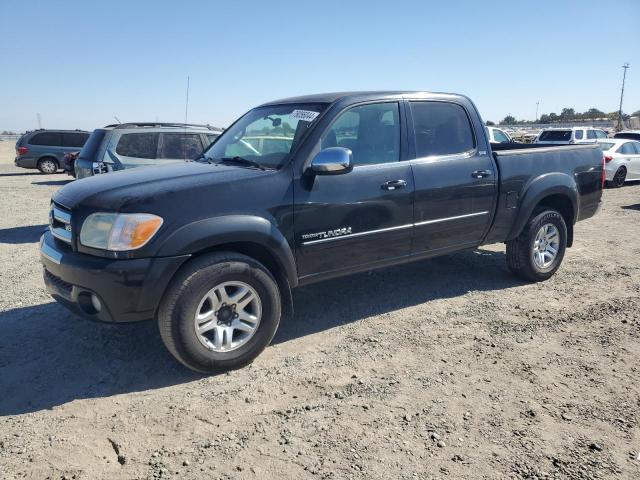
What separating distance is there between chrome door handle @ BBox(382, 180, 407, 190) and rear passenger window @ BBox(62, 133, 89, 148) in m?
18.8

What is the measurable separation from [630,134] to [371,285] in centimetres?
2088

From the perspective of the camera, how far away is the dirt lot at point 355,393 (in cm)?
264

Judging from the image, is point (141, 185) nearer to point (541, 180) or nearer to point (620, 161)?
point (541, 180)

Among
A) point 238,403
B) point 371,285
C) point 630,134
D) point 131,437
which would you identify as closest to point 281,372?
point 238,403

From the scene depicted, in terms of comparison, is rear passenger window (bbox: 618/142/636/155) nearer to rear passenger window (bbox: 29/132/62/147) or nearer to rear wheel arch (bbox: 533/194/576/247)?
rear wheel arch (bbox: 533/194/576/247)

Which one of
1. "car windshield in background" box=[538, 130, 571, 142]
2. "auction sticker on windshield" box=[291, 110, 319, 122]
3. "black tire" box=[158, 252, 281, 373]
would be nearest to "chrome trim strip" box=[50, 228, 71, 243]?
"black tire" box=[158, 252, 281, 373]

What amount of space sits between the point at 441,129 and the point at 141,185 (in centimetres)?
273

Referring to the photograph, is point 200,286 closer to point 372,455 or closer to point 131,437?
point 131,437

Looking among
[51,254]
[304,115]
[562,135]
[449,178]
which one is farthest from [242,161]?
[562,135]

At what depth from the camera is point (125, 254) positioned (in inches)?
128

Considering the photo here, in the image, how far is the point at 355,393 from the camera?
10.9ft

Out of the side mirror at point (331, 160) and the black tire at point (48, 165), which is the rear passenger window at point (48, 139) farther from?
the side mirror at point (331, 160)

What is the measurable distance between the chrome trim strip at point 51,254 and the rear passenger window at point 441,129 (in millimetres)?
2933

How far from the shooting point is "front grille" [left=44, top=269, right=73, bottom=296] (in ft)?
11.3
